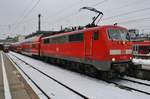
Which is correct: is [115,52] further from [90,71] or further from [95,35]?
[90,71]

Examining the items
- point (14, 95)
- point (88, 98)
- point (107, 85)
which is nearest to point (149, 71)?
point (107, 85)

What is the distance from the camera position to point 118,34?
1367 cm

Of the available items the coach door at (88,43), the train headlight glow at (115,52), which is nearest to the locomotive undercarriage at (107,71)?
the train headlight glow at (115,52)

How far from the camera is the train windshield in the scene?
43.7ft

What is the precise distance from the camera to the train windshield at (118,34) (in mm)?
13328

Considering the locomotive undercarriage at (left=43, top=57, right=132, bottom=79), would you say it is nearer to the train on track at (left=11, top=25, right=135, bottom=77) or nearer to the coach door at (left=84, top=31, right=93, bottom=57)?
the train on track at (left=11, top=25, right=135, bottom=77)

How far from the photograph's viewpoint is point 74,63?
1744 cm

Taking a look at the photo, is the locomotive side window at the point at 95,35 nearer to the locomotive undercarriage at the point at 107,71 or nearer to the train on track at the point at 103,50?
the train on track at the point at 103,50

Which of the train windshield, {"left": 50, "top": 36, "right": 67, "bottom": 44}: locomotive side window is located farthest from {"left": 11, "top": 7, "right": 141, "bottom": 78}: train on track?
{"left": 50, "top": 36, "right": 67, "bottom": 44}: locomotive side window

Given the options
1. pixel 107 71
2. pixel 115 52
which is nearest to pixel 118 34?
pixel 115 52

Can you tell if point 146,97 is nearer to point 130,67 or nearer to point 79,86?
point 79,86

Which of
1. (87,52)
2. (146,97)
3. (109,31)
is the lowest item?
(146,97)

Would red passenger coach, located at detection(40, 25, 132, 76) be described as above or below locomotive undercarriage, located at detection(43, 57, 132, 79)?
above

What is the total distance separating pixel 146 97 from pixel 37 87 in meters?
5.07
